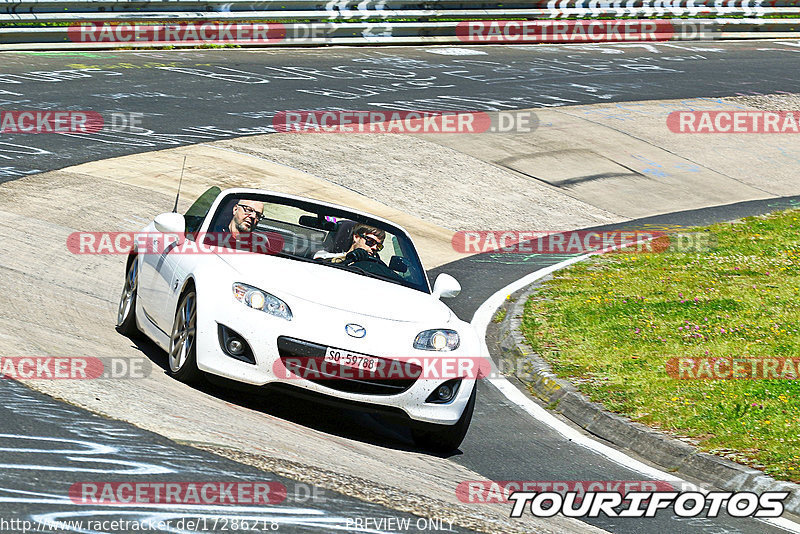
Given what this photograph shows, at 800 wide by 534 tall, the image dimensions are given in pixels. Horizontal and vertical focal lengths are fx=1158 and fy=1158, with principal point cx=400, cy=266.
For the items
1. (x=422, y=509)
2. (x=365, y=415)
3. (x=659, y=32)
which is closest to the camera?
(x=422, y=509)

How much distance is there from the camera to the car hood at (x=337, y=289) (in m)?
7.47

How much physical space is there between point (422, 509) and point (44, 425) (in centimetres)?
203

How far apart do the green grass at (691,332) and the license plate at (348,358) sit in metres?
2.48

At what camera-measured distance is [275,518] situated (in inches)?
209

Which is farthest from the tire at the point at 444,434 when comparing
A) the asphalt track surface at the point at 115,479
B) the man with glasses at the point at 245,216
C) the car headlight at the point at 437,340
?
the man with glasses at the point at 245,216

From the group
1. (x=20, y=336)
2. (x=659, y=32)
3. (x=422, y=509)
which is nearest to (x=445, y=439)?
(x=422, y=509)

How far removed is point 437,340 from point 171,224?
7.32ft

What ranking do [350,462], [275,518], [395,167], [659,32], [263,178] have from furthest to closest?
[659,32], [395,167], [263,178], [350,462], [275,518]

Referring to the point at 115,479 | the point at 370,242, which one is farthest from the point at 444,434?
the point at 115,479

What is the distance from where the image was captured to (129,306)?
9102mm

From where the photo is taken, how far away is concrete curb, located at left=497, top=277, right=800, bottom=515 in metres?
7.42

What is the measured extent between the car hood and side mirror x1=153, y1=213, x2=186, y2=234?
0.60m

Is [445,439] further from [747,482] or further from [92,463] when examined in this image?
[92,463]

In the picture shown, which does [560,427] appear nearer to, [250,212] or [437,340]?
[437,340]
